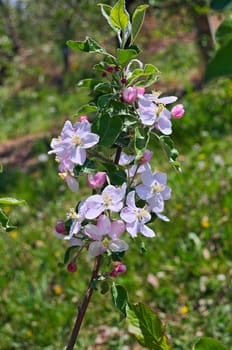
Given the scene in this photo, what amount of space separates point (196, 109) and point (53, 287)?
2777 millimetres

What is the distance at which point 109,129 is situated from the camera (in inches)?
40.0

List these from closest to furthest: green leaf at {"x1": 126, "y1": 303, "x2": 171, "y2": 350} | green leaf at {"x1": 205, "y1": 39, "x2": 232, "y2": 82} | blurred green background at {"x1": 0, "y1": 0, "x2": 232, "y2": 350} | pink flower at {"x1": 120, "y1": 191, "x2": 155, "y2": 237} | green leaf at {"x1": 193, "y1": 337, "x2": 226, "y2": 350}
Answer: green leaf at {"x1": 205, "y1": 39, "x2": 232, "y2": 82} → green leaf at {"x1": 193, "y1": 337, "x2": 226, "y2": 350} → green leaf at {"x1": 126, "y1": 303, "x2": 171, "y2": 350} → pink flower at {"x1": 120, "y1": 191, "x2": 155, "y2": 237} → blurred green background at {"x1": 0, "y1": 0, "x2": 232, "y2": 350}

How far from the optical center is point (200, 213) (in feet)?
11.1

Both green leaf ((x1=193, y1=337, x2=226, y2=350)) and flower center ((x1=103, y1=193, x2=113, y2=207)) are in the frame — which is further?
flower center ((x1=103, y1=193, x2=113, y2=207))

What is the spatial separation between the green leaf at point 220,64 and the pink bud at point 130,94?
54 cm

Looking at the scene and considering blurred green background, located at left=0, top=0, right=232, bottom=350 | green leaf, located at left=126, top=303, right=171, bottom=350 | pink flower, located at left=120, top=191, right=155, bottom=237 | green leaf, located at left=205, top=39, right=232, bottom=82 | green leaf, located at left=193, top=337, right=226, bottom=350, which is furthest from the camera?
blurred green background, located at left=0, top=0, right=232, bottom=350

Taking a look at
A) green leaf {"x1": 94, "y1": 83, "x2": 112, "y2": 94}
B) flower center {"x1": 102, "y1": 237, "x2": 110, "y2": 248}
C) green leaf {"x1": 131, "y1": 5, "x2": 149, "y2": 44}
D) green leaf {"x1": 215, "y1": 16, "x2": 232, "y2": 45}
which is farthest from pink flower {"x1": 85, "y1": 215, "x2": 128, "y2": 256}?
green leaf {"x1": 215, "y1": 16, "x2": 232, "y2": 45}

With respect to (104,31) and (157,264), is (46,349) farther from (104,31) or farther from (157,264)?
(104,31)

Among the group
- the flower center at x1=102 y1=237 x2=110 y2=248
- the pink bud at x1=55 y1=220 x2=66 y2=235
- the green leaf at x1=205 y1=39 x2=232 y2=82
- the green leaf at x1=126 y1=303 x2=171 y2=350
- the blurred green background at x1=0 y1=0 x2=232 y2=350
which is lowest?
the blurred green background at x1=0 y1=0 x2=232 y2=350

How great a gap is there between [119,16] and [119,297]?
0.51 meters

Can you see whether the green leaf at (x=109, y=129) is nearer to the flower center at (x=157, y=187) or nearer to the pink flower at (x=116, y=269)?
the flower center at (x=157, y=187)

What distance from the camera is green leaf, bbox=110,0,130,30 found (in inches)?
37.0

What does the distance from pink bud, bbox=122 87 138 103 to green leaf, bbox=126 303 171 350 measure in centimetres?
35

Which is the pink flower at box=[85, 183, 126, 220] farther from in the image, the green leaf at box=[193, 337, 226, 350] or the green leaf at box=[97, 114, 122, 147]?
the green leaf at box=[193, 337, 226, 350]
